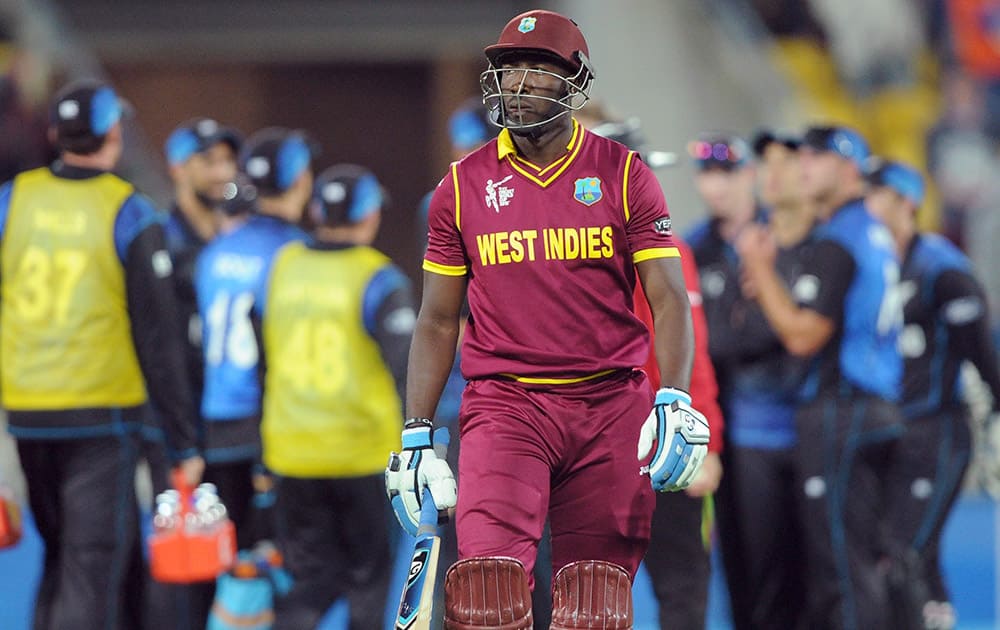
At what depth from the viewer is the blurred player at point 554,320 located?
459 centimetres

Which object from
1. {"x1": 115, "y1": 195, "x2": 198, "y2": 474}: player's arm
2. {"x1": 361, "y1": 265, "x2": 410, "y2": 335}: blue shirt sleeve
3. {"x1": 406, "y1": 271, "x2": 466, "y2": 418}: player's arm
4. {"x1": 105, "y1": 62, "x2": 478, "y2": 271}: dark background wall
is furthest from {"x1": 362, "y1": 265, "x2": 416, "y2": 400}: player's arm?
{"x1": 105, "y1": 62, "x2": 478, "y2": 271}: dark background wall

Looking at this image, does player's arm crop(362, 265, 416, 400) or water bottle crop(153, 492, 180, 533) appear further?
player's arm crop(362, 265, 416, 400)

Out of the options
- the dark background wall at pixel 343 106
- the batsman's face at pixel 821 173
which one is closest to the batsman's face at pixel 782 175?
the batsman's face at pixel 821 173

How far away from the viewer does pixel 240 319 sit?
752 centimetres

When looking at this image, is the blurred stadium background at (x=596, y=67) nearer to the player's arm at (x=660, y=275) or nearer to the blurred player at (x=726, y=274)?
the blurred player at (x=726, y=274)

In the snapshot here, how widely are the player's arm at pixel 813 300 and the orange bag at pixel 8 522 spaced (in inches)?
125

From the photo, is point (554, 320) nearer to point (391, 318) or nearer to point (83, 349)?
point (391, 318)

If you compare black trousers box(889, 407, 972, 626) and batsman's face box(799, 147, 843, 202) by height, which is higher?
batsman's face box(799, 147, 843, 202)

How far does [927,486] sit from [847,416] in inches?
37.3

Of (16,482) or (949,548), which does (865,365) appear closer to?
(949,548)

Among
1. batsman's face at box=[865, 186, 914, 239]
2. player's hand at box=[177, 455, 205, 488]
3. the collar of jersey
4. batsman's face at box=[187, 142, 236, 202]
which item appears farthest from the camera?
batsman's face at box=[187, 142, 236, 202]

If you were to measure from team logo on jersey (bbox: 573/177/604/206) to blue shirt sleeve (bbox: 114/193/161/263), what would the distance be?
7.66ft

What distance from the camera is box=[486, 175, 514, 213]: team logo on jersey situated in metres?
4.66

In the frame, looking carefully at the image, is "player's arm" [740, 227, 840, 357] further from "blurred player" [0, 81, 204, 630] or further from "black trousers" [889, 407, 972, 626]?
"blurred player" [0, 81, 204, 630]
